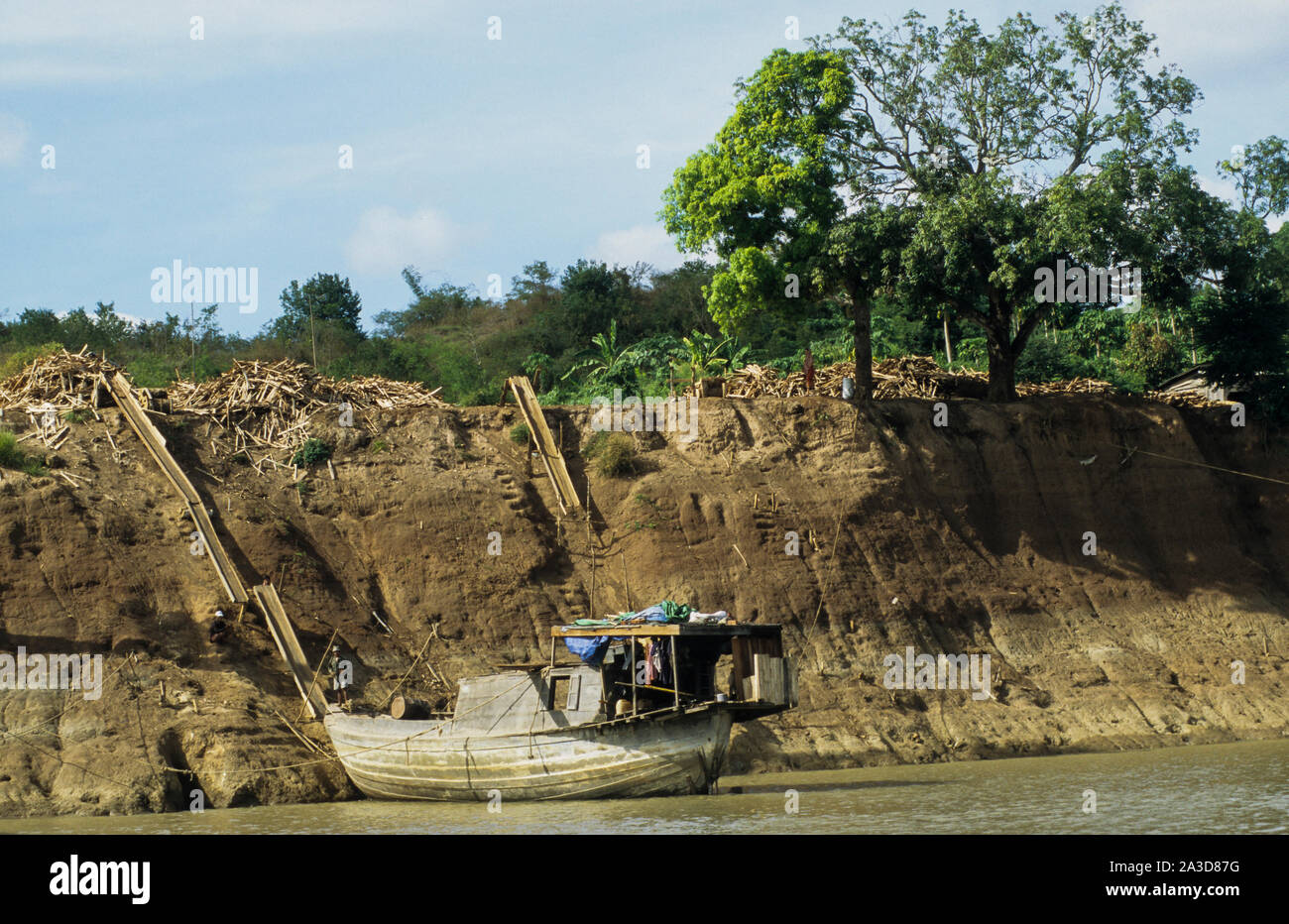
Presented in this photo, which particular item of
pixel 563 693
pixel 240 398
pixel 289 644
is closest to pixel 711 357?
pixel 240 398

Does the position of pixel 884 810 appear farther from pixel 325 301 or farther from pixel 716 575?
pixel 325 301

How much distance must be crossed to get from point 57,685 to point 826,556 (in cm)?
1385

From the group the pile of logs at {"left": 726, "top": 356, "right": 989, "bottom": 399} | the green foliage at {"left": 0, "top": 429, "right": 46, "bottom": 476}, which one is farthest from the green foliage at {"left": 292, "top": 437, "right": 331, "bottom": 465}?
the pile of logs at {"left": 726, "top": 356, "right": 989, "bottom": 399}

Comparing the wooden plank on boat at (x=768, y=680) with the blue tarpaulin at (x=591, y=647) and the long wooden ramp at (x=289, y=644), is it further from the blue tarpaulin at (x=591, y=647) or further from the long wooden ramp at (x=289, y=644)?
the long wooden ramp at (x=289, y=644)

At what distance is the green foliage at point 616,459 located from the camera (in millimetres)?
27156

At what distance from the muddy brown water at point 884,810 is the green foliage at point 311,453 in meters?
9.27

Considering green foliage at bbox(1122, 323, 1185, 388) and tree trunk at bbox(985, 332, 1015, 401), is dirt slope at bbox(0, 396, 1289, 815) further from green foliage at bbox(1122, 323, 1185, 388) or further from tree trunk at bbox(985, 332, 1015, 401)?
green foliage at bbox(1122, 323, 1185, 388)

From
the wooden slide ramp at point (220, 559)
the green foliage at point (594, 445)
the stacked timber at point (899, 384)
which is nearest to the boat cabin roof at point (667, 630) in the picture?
the wooden slide ramp at point (220, 559)

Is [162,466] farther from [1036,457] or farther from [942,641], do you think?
[1036,457]

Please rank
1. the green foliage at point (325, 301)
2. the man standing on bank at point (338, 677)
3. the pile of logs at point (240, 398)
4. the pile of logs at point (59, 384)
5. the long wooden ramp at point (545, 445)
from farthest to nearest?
the green foliage at point (325, 301) → the long wooden ramp at point (545, 445) → the pile of logs at point (240, 398) → the pile of logs at point (59, 384) → the man standing on bank at point (338, 677)

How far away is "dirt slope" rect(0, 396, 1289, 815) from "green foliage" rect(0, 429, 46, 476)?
42 cm

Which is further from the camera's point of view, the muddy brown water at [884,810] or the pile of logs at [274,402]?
the pile of logs at [274,402]

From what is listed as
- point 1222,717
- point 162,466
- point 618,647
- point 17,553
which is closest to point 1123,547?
point 1222,717

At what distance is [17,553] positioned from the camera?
71.2ft
